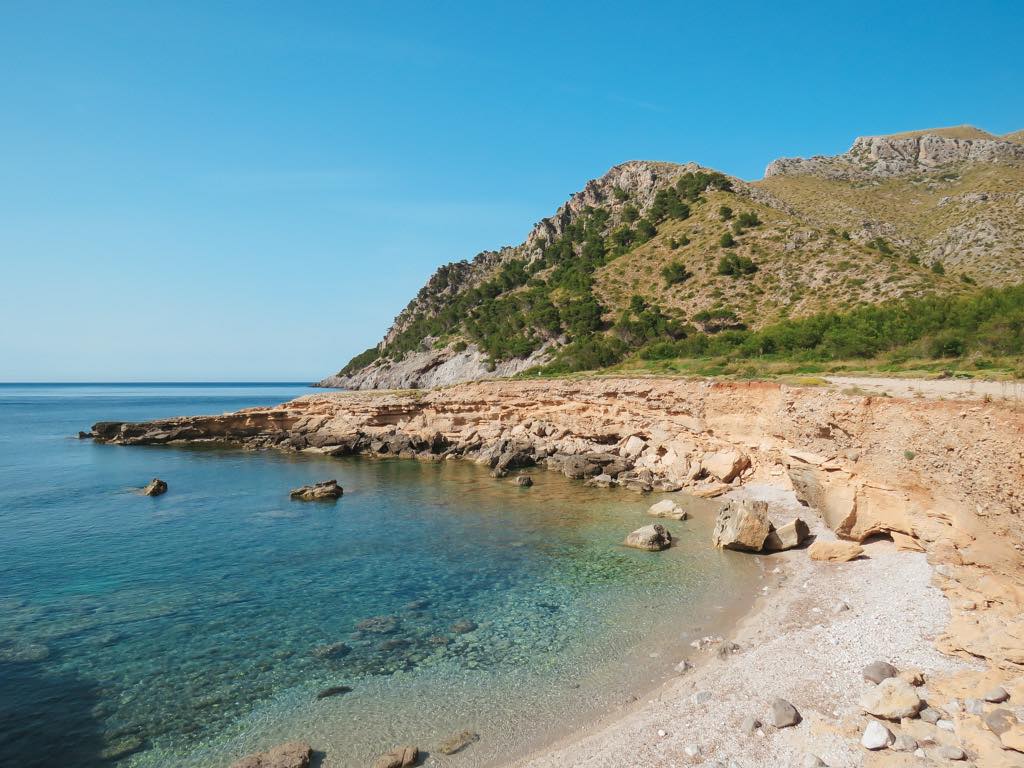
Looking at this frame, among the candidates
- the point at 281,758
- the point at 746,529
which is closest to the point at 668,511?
the point at 746,529

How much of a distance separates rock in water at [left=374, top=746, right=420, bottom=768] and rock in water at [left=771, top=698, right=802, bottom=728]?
5419mm

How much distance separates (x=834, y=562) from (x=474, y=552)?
34.9 ft

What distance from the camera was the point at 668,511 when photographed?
71.2 ft

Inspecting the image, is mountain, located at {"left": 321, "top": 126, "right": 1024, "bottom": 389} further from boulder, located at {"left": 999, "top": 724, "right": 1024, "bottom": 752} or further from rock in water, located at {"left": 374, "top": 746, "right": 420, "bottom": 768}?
boulder, located at {"left": 999, "top": 724, "right": 1024, "bottom": 752}

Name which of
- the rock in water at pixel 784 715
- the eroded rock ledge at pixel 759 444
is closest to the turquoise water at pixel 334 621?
the rock in water at pixel 784 715

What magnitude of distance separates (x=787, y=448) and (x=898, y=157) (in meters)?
94.3

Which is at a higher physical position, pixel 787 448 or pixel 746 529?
pixel 787 448

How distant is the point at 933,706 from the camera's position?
26.1ft

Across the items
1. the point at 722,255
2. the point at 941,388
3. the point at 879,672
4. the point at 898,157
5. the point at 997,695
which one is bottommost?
the point at 879,672

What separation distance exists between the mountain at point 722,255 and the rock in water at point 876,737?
43062 mm

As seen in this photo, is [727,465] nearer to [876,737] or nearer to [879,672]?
[879,672]

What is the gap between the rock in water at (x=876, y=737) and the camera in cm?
737

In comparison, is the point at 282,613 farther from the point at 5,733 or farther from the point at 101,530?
the point at 101,530

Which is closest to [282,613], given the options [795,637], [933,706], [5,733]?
[5,733]
